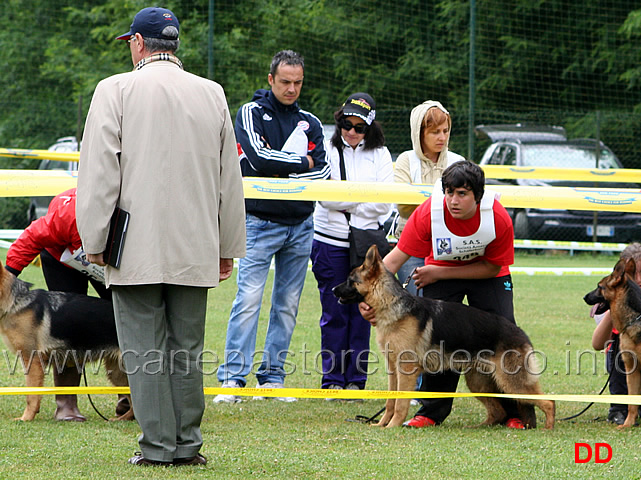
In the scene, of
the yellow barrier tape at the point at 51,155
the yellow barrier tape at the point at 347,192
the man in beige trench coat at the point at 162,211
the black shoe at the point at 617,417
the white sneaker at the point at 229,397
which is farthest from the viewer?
the yellow barrier tape at the point at 51,155

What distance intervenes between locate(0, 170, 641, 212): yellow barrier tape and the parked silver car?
9.84 metres

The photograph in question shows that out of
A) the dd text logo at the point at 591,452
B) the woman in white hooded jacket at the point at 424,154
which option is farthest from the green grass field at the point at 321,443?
the woman in white hooded jacket at the point at 424,154

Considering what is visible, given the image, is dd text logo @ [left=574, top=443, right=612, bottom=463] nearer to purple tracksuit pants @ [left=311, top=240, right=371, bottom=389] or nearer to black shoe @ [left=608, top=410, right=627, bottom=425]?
black shoe @ [left=608, top=410, right=627, bottom=425]

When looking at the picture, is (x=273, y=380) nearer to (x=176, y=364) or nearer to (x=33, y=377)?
(x=33, y=377)

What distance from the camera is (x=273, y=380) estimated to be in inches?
250

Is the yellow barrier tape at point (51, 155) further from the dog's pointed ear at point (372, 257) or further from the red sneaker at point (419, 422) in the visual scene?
the red sneaker at point (419, 422)

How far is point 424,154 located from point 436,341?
161 cm

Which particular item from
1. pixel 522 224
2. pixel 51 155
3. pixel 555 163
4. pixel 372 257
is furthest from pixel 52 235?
pixel 555 163

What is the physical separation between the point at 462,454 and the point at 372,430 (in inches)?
29.7

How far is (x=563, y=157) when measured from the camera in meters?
16.7

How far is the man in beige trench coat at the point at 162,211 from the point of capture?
404 cm

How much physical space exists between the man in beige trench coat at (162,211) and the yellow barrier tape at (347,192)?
5.29 ft

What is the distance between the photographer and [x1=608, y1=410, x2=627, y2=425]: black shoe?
5.67 m

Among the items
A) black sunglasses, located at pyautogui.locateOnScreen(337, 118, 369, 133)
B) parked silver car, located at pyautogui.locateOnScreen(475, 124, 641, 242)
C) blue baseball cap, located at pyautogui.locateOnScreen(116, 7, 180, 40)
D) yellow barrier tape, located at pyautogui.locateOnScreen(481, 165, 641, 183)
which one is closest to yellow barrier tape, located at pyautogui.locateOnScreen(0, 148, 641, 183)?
yellow barrier tape, located at pyautogui.locateOnScreen(481, 165, 641, 183)
